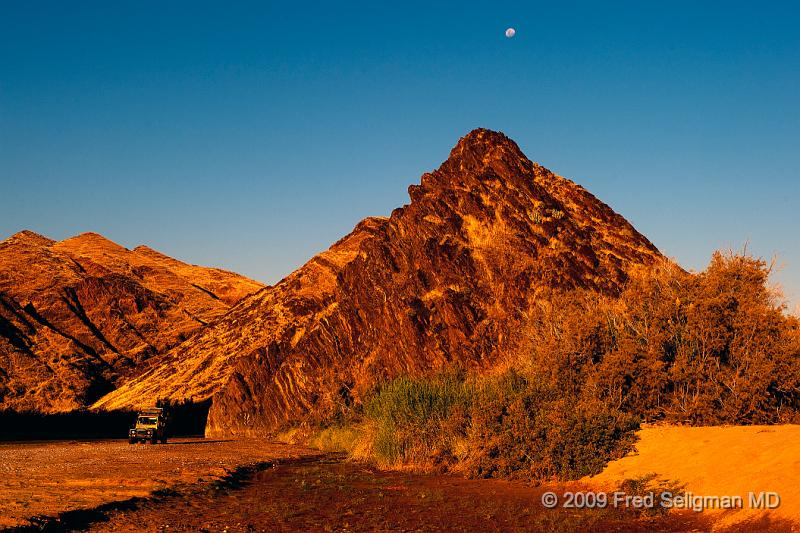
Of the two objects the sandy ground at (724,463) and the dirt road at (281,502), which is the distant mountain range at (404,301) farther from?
the sandy ground at (724,463)

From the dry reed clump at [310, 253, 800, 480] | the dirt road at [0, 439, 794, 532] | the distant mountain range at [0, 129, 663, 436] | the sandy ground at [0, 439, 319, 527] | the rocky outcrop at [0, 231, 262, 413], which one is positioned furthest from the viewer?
the rocky outcrop at [0, 231, 262, 413]

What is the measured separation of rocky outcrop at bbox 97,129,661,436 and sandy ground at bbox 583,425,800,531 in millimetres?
19422

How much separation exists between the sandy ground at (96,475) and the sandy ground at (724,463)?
11.6 m

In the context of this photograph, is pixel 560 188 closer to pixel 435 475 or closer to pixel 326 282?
pixel 326 282

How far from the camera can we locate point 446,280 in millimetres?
43250

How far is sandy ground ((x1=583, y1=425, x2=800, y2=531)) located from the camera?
493 inches

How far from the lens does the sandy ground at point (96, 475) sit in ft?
51.4

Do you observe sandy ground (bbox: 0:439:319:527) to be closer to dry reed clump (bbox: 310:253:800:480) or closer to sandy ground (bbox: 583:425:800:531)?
dry reed clump (bbox: 310:253:800:480)

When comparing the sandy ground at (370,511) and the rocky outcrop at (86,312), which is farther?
the rocky outcrop at (86,312)

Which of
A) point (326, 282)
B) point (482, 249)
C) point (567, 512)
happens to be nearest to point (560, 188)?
point (482, 249)

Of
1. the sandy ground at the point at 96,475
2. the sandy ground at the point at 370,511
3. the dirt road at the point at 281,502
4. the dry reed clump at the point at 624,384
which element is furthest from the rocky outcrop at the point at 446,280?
the sandy ground at the point at 370,511

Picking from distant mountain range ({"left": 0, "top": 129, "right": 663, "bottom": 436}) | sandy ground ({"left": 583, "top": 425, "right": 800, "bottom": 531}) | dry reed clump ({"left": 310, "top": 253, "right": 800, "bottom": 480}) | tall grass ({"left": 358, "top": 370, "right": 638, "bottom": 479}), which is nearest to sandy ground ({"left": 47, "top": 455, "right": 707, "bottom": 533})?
tall grass ({"left": 358, "top": 370, "right": 638, "bottom": 479})

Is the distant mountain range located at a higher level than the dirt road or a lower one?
higher

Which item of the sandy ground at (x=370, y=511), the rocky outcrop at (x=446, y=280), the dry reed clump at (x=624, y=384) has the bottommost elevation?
the sandy ground at (x=370, y=511)
